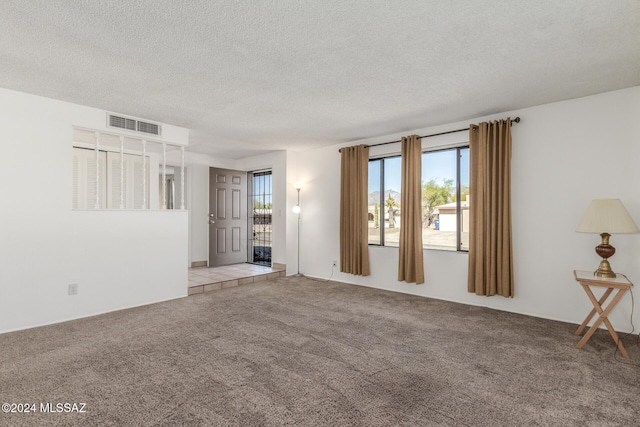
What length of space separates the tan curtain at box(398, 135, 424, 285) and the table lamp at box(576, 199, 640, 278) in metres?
2.01

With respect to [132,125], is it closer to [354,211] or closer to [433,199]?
[354,211]

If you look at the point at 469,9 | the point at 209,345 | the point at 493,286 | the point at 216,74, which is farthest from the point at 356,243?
the point at 469,9

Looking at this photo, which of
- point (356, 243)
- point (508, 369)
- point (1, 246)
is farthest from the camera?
point (356, 243)

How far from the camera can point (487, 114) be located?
425cm

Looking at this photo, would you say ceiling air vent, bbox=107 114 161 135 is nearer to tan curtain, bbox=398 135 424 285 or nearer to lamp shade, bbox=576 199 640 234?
tan curtain, bbox=398 135 424 285

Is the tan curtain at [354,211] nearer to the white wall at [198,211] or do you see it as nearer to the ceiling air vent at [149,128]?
the ceiling air vent at [149,128]

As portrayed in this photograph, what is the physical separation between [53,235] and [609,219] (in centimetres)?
576

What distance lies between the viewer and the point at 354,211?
18.3 ft

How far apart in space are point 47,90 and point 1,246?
5.58ft

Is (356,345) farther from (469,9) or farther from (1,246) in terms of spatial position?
(1,246)

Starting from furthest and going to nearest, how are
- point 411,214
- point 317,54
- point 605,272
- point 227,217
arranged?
point 227,217 < point 411,214 < point 605,272 < point 317,54

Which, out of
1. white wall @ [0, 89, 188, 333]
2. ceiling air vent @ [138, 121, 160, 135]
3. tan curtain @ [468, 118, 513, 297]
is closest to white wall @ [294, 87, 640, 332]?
tan curtain @ [468, 118, 513, 297]

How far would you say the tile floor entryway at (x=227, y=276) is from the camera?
527 cm

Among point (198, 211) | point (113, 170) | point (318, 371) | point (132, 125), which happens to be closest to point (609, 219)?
point (318, 371)
